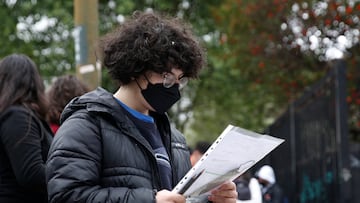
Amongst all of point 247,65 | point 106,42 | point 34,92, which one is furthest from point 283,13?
point 106,42

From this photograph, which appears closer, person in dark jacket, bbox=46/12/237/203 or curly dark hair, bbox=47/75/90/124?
person in dark jacket, bbox=46/12/237/203

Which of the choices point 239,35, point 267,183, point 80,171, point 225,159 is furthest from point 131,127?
point 239,35

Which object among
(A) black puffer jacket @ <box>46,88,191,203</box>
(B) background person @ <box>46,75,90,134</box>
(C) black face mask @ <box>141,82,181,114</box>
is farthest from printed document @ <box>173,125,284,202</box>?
(B) background person @ <box>46,75,90,134</box>

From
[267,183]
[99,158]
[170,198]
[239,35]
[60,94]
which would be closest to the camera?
[170,198]

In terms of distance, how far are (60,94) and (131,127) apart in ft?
6.53

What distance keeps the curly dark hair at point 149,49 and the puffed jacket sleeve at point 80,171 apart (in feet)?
Answer: 0.99

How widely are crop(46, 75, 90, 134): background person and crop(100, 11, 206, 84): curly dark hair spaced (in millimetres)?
1674

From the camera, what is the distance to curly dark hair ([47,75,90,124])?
4.95m

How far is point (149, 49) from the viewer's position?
3156mm

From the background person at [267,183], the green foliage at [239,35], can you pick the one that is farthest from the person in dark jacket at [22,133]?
the green foliage at [239,35]

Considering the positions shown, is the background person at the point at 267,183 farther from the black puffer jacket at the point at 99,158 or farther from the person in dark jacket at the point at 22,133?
the black puffer jacket at the point at 99,158

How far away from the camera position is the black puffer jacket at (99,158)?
9.61 feet

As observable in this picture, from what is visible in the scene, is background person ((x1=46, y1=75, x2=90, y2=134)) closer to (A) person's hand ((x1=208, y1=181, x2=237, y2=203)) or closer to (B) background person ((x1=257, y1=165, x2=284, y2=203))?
(A) person's hand ((x1=208, y1=181, x2=237, y2=203))

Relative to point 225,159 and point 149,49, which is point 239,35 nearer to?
point 149,49
